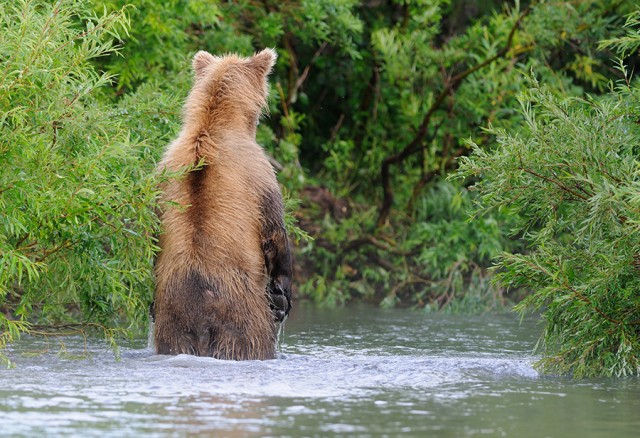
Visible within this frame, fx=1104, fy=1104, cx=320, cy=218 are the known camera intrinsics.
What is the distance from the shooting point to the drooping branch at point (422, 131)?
12352 mm

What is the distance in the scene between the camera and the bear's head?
698 centimetres

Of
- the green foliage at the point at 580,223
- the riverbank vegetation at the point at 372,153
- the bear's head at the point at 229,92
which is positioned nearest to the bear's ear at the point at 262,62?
the bear's head at the point at 229,92

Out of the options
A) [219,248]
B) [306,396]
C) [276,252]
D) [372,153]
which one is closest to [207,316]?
[219,248]

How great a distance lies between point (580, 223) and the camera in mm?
6605

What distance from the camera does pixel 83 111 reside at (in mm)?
6621

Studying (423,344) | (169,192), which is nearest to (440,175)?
(423,344)

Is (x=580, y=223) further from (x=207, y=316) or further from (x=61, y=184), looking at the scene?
(x=61, y=184)

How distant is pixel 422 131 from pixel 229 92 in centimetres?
587

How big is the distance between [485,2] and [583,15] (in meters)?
1.93

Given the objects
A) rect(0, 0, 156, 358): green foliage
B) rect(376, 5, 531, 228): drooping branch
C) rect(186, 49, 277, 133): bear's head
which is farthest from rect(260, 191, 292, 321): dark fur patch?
rect(376, 5, 531, 228): drooping branch

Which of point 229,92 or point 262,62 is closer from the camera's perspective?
point 229,92

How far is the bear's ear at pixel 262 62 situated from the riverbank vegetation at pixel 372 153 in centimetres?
88

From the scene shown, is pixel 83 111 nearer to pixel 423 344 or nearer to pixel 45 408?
pixel 45 408

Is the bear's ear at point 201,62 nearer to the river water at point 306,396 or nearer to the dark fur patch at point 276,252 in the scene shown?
the dark fur patch at point 276,252
